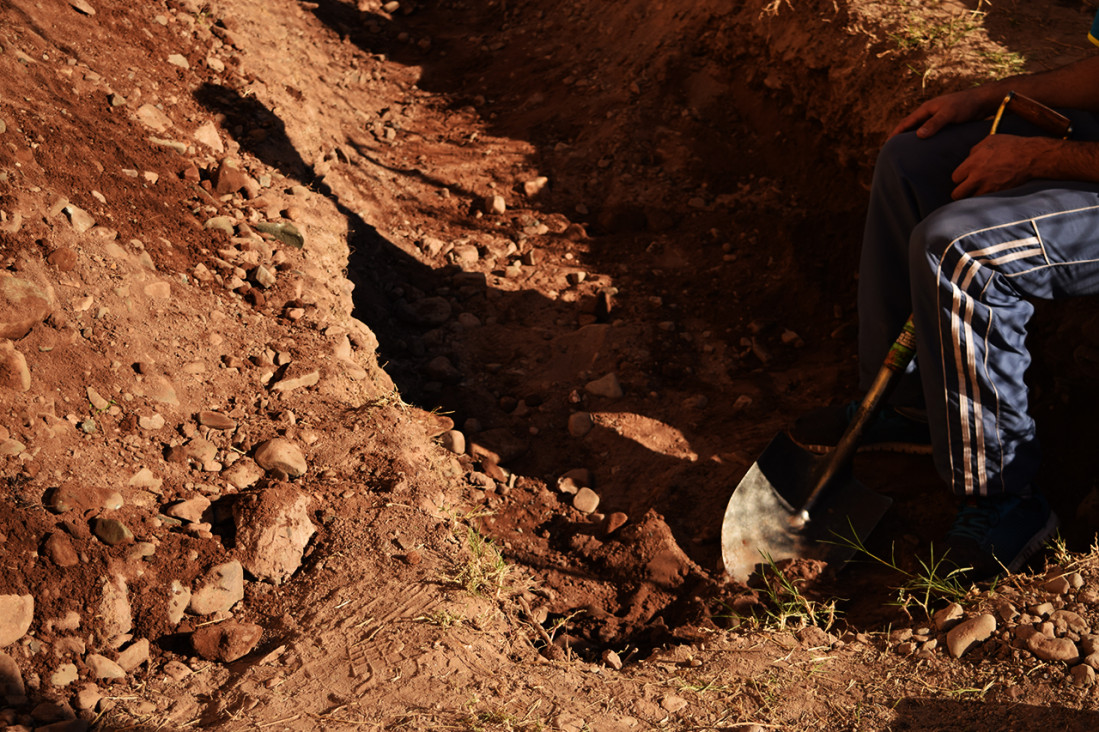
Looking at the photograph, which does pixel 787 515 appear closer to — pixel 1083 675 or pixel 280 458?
pixel 1083 675

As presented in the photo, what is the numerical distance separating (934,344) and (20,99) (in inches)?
113

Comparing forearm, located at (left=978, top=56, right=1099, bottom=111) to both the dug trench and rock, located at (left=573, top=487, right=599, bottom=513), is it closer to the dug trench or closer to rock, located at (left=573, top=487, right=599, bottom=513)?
the dug trench

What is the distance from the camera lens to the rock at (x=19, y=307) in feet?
7.04

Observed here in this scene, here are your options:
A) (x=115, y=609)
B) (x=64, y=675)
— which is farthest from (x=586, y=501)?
(x=64, y=675)

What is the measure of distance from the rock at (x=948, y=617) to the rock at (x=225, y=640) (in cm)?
162

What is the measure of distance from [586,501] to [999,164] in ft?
4.92

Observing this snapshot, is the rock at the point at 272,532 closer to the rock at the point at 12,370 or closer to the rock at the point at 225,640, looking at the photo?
the rock at the point at 225,640

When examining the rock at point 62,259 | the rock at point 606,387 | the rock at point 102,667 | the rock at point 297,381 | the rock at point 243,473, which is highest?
the rock at point 606,387

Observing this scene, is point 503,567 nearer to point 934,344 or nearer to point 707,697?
point 707,697

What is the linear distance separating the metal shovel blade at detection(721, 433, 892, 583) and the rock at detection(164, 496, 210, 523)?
1.41 metres

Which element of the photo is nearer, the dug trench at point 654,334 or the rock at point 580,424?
the dug trench at point 654,334

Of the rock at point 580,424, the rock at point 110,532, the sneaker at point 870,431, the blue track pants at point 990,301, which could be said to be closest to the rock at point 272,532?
the rock at point 110,532

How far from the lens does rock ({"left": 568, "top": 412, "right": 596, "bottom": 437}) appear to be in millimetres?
2910

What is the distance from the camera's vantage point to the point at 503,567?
227 centimetres
